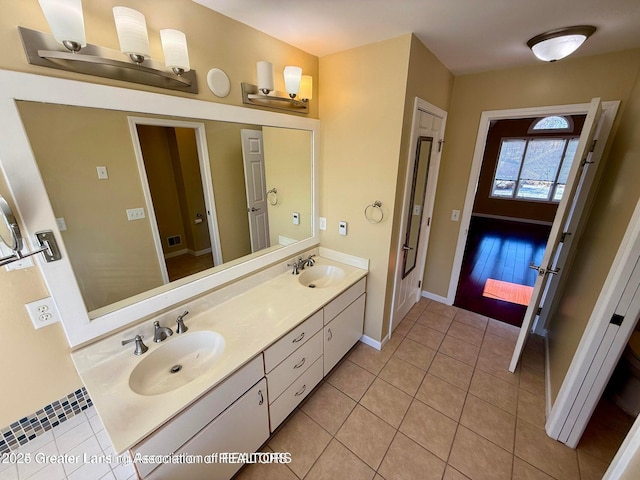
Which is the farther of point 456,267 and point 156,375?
point 456,267

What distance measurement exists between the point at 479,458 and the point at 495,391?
2.01ft

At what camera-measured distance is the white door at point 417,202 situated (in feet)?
6.89

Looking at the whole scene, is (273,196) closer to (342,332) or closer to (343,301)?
(343,301)

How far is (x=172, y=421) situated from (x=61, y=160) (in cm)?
117

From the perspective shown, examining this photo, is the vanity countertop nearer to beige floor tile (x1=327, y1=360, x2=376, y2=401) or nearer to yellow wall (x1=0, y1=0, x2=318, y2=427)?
Answer: yellow wall (x1=0, y1=0, x2=318, y2=427)

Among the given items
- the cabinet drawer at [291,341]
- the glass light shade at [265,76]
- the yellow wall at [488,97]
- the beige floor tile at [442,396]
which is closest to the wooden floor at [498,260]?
the yellow wall at [488,97]

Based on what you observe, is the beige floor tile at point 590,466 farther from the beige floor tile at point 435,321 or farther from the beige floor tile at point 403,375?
the beige floor tile at point 435,321

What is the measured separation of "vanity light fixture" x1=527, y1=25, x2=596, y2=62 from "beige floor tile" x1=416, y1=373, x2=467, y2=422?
8.00ft

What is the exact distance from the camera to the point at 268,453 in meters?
1.56

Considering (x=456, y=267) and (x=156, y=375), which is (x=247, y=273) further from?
(x=456, y=267)

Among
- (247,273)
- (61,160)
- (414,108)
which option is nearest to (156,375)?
(247,273)

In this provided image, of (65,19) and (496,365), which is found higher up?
(65,19)

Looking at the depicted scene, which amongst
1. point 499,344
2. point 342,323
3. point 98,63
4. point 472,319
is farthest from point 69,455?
point 472,319

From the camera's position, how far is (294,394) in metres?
1.70
